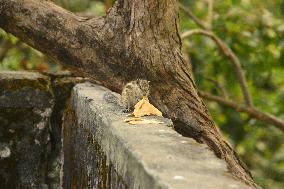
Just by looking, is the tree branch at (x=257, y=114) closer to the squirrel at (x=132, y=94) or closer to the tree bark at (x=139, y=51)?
the tree bark at (x=139, y=51)

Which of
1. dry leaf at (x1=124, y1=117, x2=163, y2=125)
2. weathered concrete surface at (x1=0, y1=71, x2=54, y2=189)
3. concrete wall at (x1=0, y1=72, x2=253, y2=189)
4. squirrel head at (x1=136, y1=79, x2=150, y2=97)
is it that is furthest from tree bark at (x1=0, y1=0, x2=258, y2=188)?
dry leaf at (x1=124, y1=117, x2=163, y2=125)

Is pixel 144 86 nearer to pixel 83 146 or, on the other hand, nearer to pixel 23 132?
pixel 83 146

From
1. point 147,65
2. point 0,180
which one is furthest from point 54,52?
point 0,180

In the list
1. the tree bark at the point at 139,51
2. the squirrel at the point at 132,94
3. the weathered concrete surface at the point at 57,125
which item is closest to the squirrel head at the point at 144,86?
the squirrel at the point at 132,94

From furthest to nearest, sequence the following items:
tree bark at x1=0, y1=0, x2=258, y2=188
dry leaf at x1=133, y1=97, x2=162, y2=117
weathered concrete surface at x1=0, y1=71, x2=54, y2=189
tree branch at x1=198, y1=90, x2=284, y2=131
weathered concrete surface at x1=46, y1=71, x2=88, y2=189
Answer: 1. tree branch at x1=198, y1=90, x2=284, y2=131
2. weathered concrete surface at x1=46, y1=71, x2=88, y2=189
3. weathered concrete surface at x1=0, y1=71, x2=54, y2=189
4. tree bark at x1=0, y1=0, x2=258, y2=188
5. dry leaf at x1=133, y1=97, x2=162, y2=117

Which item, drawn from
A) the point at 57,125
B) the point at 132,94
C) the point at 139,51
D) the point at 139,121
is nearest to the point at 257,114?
the point at 57,125

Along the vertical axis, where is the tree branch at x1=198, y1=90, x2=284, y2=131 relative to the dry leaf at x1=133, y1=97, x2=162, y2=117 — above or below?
below

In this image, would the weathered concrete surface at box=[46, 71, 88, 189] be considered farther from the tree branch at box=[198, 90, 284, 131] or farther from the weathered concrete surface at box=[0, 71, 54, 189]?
the tree branch at box=[198, 90, 284, 131]
